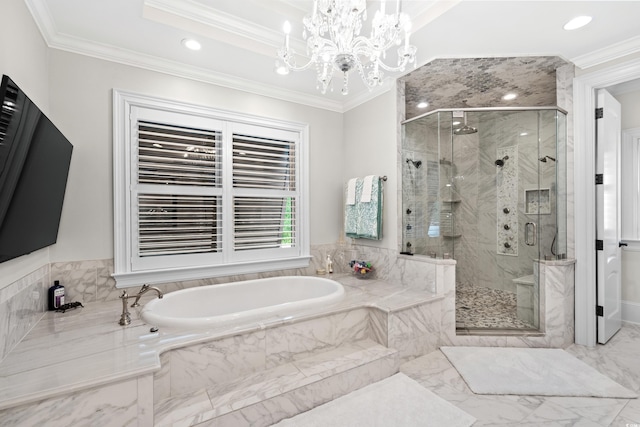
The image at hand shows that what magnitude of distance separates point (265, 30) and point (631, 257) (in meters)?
4.32

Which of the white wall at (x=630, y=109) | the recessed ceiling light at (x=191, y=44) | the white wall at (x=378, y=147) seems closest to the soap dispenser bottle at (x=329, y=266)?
the white wall at (x=378, y=147)

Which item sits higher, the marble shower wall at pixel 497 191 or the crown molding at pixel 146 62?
the crown molding at pixel 146 62

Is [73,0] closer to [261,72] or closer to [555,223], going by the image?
[261,72]

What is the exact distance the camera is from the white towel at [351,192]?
3380mm

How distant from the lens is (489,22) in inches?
83.1

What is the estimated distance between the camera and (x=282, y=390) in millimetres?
1752

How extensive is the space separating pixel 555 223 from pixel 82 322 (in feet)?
12.9

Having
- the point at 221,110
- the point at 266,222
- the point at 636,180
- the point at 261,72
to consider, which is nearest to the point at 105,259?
the point at 266,222

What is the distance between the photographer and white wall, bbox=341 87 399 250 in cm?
310

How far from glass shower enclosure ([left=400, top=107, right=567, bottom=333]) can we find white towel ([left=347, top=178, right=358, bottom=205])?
1.82 feet

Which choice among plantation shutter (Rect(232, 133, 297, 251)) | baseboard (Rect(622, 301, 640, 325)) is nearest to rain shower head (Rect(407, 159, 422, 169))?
plantation shutter (Rect(232, 133, 297, 251))

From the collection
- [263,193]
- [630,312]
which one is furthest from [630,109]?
[263,193]

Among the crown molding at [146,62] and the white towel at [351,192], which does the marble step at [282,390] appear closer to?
the white towel at [351,192]

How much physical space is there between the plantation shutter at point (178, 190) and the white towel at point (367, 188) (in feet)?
4.89
